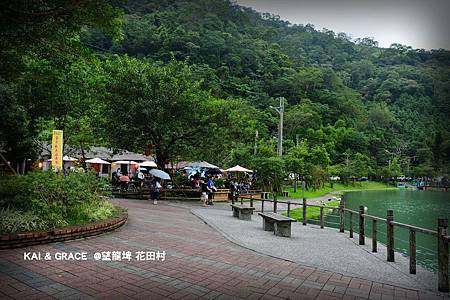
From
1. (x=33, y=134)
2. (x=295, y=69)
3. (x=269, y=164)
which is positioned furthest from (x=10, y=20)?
(x=295, y=69)

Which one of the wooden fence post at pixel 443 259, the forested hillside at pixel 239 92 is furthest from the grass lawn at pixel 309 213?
the wooden fence post at pixel 443 259

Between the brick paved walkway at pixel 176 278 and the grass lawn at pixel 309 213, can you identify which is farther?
the grass lawn at pixel 309 213

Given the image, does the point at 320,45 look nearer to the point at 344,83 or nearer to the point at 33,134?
the point at 344,83

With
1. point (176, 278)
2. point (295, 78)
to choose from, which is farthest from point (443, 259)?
point (295, 78)

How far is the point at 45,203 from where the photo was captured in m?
6.89

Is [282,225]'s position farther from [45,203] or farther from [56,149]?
[56,149]

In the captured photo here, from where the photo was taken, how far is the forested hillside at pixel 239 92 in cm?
673

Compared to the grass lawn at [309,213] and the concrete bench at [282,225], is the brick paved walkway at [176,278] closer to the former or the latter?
the concrete bench at [282,225]

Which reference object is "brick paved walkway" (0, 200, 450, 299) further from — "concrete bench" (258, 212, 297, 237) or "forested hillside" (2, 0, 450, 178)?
"concrete bench" (258, 212, 297, 237)

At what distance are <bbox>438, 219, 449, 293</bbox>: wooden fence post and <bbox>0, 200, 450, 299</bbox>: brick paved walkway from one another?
295mm

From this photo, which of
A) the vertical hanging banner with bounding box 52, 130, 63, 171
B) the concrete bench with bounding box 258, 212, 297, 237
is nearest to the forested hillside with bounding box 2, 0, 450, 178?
the vertical hanging banner with bounding box 52, 130, 63, 171

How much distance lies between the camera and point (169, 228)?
29.4 feet

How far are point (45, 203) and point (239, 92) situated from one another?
55.8 meters

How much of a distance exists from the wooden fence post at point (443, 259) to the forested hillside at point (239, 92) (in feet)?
3.82
